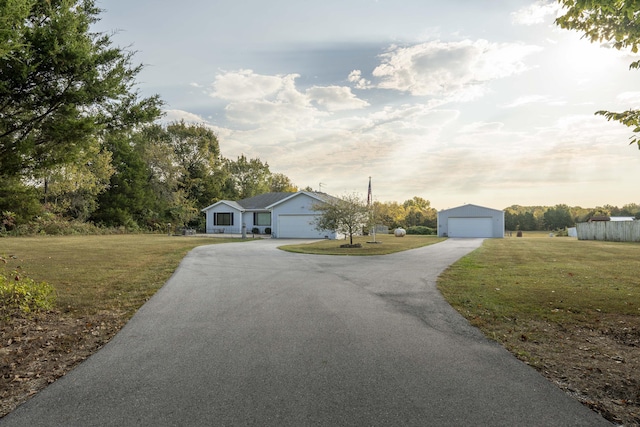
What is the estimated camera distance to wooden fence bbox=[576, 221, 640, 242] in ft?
87.1

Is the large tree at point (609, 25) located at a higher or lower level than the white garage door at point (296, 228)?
higher

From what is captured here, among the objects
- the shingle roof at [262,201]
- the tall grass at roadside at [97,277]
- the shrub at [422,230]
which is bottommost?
the tall grass at roadside at [97,277]

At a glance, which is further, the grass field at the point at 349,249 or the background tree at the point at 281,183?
the background tree at the point at 281,183

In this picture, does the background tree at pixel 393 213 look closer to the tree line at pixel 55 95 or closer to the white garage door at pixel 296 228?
the white garage door at pixel 296 228

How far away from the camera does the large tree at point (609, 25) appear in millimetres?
5914

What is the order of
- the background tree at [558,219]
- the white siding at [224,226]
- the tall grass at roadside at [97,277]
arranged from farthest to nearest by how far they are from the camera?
the background tree at [558,219], the white siding at [224,226], the tall grass at roadside at [97,277]

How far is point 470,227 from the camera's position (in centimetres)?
3725

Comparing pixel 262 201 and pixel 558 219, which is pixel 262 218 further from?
pixel 558 219

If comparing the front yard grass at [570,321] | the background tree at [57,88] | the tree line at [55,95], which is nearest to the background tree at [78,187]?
the tree line at [55,95]

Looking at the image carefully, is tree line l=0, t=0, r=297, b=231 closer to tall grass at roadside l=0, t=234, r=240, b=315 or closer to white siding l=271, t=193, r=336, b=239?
tall grass at roadside l=0, t=234, r=240, b=315

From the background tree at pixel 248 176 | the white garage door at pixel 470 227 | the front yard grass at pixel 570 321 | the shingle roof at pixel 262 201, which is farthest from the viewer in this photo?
the background tree at pixel 248 176

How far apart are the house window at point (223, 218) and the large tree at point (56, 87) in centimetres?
2789

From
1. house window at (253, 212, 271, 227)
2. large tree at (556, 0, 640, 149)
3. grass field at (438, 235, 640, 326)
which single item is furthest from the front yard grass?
house window at (253, 212, 271, 227)

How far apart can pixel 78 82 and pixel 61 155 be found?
180 cm
